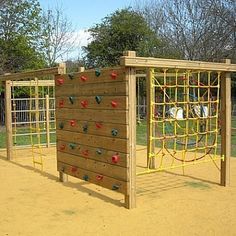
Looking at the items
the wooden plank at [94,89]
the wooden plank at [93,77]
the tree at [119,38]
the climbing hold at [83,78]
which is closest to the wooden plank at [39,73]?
the wooden plank at [93,77]

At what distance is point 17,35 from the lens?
21500 mm

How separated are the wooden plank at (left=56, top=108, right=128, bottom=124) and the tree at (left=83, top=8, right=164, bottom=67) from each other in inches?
697

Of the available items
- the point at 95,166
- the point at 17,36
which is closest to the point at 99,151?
the point at 95,166

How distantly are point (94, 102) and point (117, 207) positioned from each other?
67.7 inches

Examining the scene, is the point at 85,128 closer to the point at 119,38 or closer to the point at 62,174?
the point at 62,174

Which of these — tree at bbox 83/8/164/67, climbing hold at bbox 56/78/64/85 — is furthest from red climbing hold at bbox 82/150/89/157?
tree at bbox 83/8/164/67

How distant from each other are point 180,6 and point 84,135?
22733 millimetres

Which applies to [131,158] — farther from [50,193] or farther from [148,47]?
[148,47]

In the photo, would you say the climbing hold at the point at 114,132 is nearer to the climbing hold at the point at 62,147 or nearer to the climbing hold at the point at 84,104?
the climbing hold at the point at 84,104

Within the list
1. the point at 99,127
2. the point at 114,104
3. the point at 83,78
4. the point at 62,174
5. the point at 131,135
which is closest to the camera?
the point at 131,135

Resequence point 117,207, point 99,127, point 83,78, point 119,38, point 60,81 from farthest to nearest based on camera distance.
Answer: point 119,38 → point 60,81 → point 83,78 → point 99,127 → point 117,207

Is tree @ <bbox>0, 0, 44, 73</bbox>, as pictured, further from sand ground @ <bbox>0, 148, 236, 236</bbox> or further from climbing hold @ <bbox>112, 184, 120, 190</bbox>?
climbing hold @ <bbox>112, 184, 120, 190</bbox>

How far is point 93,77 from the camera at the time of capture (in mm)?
6602

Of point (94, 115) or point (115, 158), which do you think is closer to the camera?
point (115, 158)
